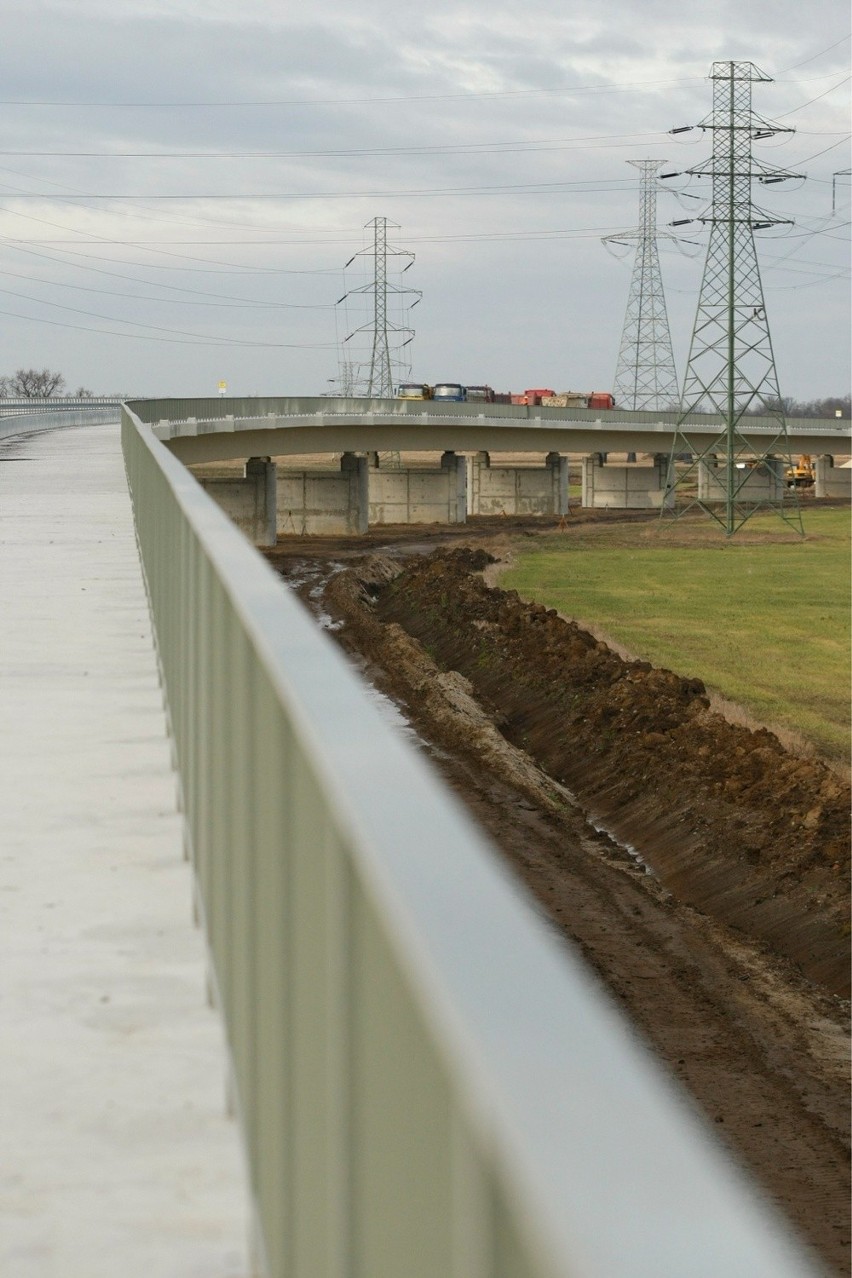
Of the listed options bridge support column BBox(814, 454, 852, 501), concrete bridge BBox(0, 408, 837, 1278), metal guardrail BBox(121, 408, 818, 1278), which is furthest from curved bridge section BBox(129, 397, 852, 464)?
metal guardrail BBox(121, 408, 818, 1278)

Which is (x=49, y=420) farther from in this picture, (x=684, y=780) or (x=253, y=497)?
(x=684, y=780)

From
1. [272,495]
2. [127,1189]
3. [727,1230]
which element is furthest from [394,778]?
[272,495]

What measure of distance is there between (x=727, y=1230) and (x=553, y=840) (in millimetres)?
23897

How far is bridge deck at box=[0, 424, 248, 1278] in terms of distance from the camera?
4.30 m

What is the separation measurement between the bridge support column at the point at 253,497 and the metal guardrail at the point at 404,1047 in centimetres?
7560

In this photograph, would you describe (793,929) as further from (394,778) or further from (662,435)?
(662,435)

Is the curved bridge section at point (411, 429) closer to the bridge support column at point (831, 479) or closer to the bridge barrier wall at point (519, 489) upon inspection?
the bridge barrier wall at point (519, 489)

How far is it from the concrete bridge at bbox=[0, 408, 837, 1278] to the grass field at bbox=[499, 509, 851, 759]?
24.4 metres

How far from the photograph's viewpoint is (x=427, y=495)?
98250 mm

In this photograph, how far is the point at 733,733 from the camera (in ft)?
95.7

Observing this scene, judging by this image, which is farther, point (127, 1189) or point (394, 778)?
point (127, 1189)

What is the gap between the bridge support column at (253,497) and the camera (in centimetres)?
7988

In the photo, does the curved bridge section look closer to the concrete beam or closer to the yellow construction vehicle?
the concrete beam

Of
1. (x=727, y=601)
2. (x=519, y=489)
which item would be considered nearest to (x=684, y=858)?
(x=727, y=601)
